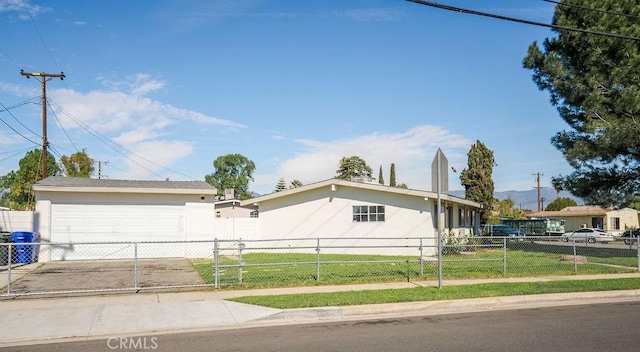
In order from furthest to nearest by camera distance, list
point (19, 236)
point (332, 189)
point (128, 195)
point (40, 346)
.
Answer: point (332, 189)
point (128, 195)
point (19, 236)
point (40, 346)

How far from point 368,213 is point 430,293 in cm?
1230

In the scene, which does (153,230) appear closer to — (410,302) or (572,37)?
(410,302)

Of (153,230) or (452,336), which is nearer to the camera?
(452,336)

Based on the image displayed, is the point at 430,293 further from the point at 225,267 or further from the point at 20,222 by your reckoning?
the point at 20,222

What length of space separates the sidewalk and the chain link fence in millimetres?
790

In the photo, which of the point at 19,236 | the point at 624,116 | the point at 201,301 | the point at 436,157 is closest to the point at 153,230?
the point at 19,236

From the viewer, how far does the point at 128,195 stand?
873 inches

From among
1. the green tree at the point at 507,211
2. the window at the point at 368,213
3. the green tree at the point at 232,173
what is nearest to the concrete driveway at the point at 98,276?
the window at the point at 368,213

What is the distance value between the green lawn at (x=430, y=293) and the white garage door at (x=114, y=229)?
11.9 m

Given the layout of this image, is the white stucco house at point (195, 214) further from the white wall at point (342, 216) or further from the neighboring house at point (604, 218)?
the neighboring house at point (604, 218)

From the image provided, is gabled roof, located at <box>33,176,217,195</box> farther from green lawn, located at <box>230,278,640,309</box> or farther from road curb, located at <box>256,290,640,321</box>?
road curb, located at <box>256,290,640,321</box>

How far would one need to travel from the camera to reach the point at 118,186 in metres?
22.0

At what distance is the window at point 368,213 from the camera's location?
24141 millimetres

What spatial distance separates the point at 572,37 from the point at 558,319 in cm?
1923
